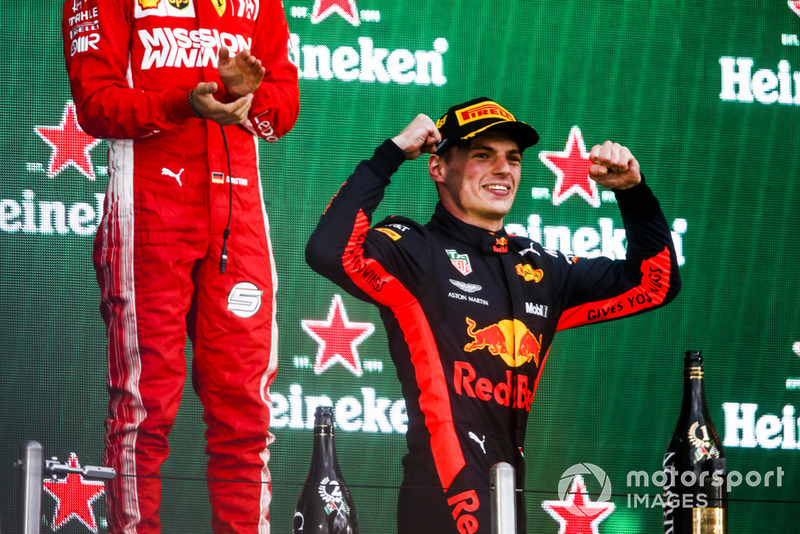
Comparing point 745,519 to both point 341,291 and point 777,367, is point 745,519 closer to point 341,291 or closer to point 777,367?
point 777,367

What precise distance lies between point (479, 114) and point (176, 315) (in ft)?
2.33

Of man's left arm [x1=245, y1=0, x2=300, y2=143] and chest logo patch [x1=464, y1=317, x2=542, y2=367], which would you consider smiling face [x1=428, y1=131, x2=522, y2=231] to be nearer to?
chest logo patch [x1=464, y1=317, x2=542, y2=367]

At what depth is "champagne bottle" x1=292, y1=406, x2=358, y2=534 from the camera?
194 centimetres

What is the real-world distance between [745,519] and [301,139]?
4.27 feet

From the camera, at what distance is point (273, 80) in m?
2.53

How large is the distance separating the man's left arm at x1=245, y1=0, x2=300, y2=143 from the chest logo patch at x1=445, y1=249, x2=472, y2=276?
523 millimetres

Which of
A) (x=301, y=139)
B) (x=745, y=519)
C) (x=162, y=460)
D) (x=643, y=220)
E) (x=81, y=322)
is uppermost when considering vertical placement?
(x=301, y=139)

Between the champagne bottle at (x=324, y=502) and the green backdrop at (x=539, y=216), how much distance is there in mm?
339

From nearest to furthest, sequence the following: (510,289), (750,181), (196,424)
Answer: (510,289) → (196,424) → (750,181)

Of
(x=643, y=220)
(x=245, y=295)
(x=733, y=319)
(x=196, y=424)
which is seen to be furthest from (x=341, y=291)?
(x=733, y=319)

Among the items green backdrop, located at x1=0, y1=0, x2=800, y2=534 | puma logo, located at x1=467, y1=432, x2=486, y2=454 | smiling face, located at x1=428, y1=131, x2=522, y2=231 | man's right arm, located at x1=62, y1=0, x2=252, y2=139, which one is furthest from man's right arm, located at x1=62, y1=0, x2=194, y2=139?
puma logo, located at x1=467, y1=432, x2=486, y2=454

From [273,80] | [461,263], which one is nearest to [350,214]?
[461,263]

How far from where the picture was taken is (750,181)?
2855mm

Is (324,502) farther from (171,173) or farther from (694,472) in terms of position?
(171,173)
